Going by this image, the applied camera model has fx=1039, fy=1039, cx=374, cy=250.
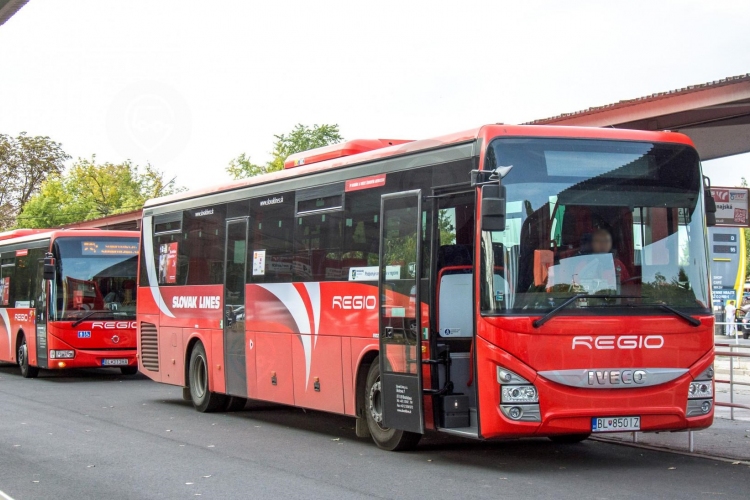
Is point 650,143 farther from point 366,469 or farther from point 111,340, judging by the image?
point 111,340

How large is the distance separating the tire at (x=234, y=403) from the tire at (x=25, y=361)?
950 cm

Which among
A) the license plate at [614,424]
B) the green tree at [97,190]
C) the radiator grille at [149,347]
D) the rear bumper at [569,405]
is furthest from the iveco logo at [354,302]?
the green tree at [97,190]

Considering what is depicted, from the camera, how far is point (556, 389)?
970 centimetres

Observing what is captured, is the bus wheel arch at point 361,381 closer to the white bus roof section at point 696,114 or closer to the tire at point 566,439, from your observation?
the tire at point 566,439

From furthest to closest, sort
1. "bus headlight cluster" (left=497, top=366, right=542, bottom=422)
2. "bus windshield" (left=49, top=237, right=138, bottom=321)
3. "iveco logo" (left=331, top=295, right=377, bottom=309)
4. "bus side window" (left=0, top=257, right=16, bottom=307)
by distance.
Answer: "bus side window" (left=0, top=257, right=16, bottom=307) < "bus windshield" (left=49, top=237, right=138, bottom=321) < "iveco logo" (left=331, top=295, right=377, bottom=309) < "bus headlight cluster" (left=497, top=366, right=542, bottom=422)

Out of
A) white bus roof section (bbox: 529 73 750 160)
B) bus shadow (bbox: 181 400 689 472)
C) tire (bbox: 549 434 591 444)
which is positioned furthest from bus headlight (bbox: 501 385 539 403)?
white bus roof section (bbox: 529 73 750 160)

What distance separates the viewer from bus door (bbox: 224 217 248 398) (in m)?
15.1

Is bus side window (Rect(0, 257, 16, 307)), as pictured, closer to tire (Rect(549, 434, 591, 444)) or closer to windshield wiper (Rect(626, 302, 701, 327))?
tire (Rect(549, 434, 591, 444))

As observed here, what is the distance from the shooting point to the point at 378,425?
11.9 metres

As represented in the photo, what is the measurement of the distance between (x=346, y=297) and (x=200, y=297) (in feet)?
15.4

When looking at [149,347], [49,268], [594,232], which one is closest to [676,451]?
[594,232]

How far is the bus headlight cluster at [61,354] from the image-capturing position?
2255 centimetres

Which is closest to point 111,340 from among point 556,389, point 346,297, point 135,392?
point 135,392

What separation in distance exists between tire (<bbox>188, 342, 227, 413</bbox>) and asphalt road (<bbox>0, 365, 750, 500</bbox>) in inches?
29.3
